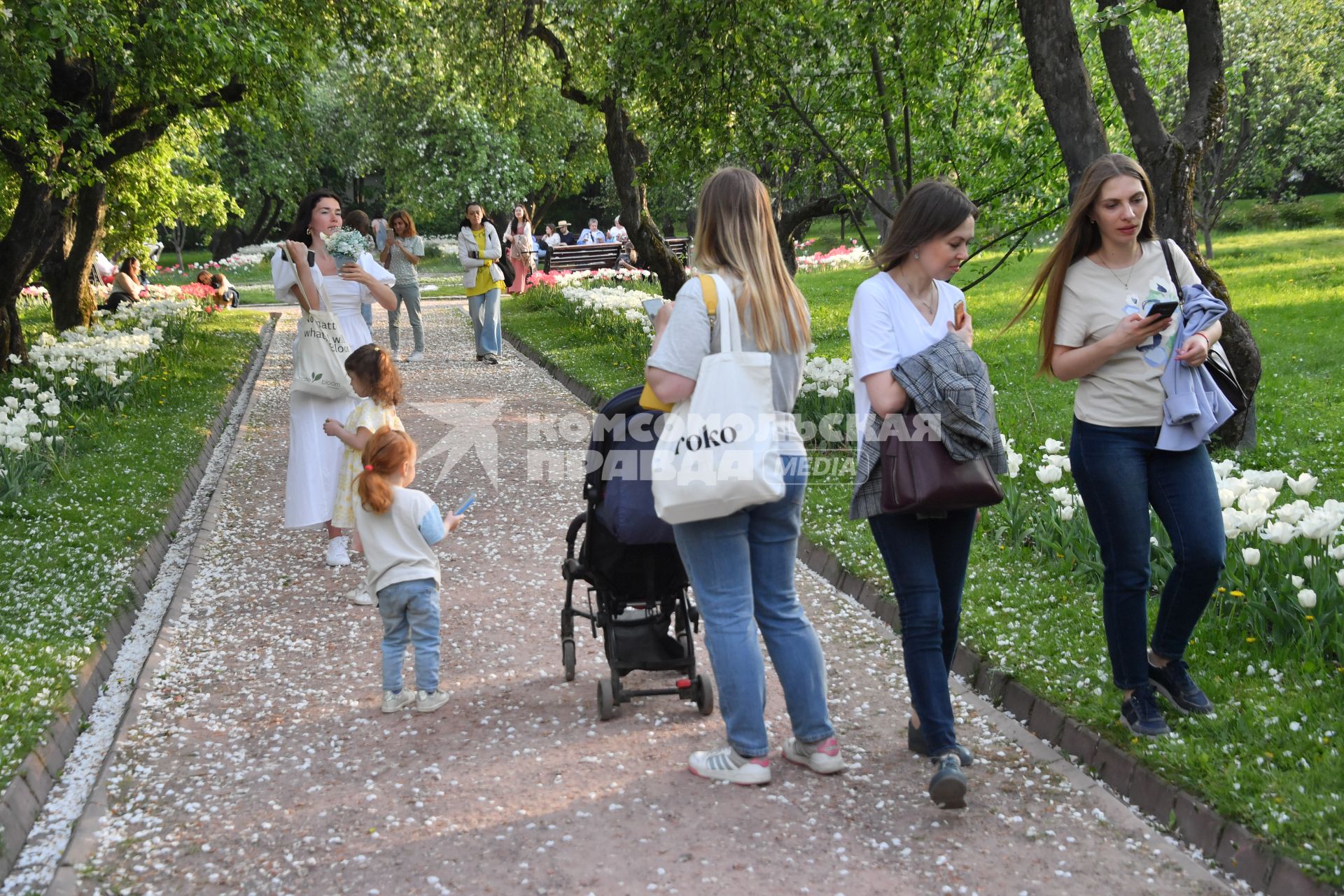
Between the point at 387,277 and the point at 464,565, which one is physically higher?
the point at 387,277

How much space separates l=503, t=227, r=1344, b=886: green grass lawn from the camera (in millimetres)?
3936

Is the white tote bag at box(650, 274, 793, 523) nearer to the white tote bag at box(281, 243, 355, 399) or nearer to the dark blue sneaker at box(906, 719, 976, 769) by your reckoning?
the dark blue sneaker at box(906, 719, 976, 769)

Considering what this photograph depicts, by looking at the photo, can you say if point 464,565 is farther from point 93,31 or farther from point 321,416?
point 93,31

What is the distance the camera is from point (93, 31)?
10961mm

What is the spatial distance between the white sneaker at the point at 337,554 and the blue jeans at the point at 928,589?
4.34 m

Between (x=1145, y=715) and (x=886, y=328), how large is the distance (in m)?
1.71

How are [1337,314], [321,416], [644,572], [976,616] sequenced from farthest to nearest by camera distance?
[1337,314], [321,416], [976,616], [644,572]

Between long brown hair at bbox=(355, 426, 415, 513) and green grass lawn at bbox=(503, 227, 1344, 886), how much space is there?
2646mm

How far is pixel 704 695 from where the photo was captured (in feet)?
16.8

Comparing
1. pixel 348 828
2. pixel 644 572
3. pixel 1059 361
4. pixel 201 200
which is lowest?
pixel 348 828

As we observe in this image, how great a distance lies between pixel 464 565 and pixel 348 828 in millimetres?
3339

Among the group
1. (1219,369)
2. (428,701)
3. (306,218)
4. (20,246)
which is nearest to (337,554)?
(306,218)

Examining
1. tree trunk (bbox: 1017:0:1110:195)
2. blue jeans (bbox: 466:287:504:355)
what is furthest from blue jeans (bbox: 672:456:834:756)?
blue jeans (bbox: 466:287:504:355)

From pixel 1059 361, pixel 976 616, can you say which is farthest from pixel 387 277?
pixel 1059 361
